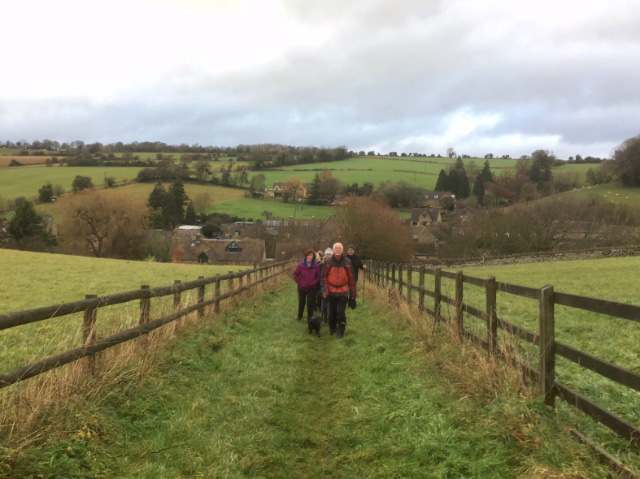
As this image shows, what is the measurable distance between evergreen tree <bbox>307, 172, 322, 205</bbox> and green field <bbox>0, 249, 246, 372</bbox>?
230 ft

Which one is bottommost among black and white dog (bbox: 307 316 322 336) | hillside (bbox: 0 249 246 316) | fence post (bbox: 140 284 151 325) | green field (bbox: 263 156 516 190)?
hillside (bbox: 0 249 246 316)

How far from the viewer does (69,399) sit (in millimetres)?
4031

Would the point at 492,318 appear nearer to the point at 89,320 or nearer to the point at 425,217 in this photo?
the point at 89,320

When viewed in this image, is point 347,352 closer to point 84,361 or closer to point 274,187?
point 84,361

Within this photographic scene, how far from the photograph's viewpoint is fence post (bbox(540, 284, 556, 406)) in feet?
13.0

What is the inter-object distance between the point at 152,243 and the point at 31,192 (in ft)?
139

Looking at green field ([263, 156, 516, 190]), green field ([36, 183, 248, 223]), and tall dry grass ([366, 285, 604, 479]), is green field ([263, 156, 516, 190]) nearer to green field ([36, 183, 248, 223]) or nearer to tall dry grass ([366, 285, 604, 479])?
green field ([36, 183, 248, 223])

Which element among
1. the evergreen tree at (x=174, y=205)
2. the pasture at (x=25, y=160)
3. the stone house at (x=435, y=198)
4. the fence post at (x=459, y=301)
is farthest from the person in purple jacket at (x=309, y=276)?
the pasture at (x=25, y=160)

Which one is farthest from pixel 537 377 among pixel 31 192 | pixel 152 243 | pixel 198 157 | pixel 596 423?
pixel 198 157

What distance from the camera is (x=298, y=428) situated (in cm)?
486

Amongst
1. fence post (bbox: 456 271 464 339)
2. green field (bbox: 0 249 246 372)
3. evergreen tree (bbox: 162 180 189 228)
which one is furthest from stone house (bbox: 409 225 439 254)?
fence post (bbox: 456 271 464 339)

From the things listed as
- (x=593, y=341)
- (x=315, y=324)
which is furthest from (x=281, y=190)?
(x=593, y=341)

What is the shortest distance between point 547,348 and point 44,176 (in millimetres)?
110438

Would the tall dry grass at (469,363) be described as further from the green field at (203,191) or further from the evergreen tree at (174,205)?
the green field at (203,191)
